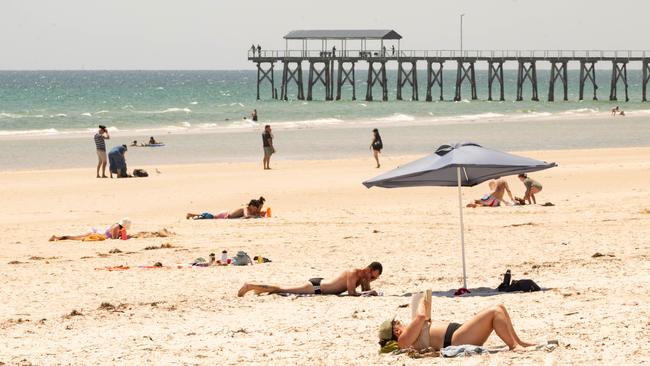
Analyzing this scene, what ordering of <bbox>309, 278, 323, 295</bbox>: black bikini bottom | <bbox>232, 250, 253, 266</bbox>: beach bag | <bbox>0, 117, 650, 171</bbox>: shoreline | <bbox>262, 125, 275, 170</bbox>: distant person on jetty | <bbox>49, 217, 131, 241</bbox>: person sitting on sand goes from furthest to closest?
<bbox>0, 117, 650, 171</bbox>: shoreline
<bbox>262, 125, 275, 170</bbox>: distant person on jetty
<bbox>49, 217, 131, 241</bbox>: person sitting on sand
<bbox>232, 250, 253, 266</bbox>: beach bag
<bbox>309, 278, 323, 295</bbox>: black bikini bottom

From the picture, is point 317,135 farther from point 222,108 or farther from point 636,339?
point 636,339

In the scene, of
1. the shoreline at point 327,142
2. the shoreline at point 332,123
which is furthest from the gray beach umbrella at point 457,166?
the shoreline at point 332,123

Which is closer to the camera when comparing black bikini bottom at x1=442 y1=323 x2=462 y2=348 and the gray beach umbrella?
black bikini bottom at x1=442 y1=323 x2=462 y2=348

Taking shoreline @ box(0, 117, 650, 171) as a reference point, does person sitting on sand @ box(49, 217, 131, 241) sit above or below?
above

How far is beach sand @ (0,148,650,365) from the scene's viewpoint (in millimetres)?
9359

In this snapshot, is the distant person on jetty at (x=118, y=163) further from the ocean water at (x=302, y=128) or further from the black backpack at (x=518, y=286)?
the black backpack at (x=518, y=286)

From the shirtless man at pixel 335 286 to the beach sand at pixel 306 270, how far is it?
6.5 inches

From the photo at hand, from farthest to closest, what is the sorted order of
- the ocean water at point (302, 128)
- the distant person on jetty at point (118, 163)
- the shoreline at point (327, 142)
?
1. the ocean water at point (302, 128)
2. the shoreline at point (327, 142)
3. the distant person on jetty at point (118, 163)

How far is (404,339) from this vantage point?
889 cm

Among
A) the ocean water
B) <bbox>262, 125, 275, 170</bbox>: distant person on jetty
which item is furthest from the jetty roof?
<bbox>262, 125, 275, 170</bbox>: distant person on jetty

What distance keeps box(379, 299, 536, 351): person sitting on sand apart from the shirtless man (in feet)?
8.64

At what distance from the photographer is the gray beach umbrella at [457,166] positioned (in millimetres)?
11531

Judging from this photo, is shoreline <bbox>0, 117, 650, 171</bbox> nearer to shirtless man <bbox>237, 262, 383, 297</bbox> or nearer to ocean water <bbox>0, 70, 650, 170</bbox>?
ocean water <bbox>0, 70, 650, 170</bbox>

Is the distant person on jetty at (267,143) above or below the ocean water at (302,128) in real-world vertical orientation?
above
